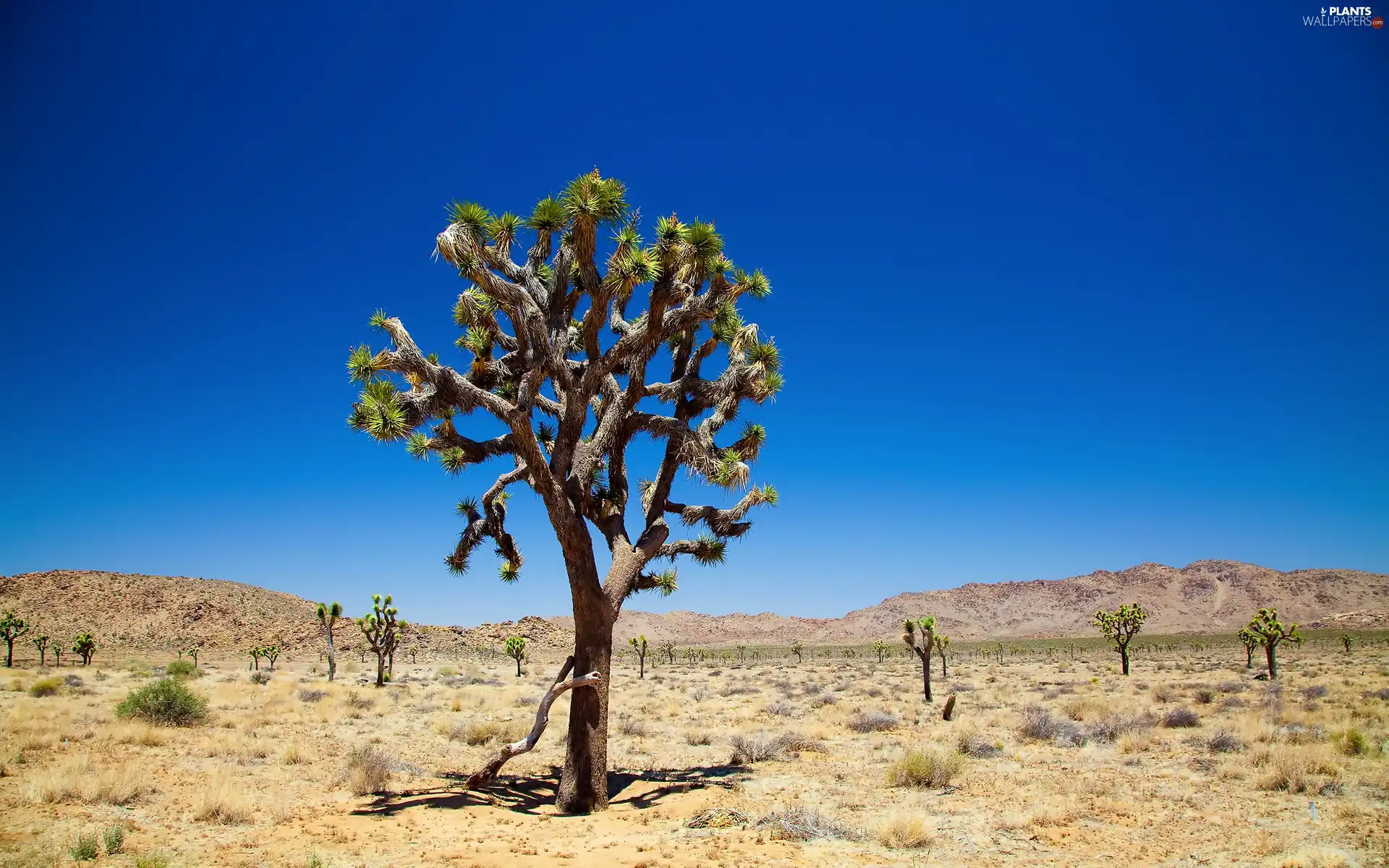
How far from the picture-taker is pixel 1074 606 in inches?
5266

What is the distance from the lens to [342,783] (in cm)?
1159

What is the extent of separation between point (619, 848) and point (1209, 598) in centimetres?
15222

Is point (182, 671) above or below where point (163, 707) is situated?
below

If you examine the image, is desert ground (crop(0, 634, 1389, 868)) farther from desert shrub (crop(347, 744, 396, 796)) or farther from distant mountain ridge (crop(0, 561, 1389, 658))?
distant mountain ridge (crop(0, 561, 1389, 658))

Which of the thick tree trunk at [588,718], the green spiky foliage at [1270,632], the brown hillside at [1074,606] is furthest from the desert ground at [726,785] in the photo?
the brown hillside at [1074,606]

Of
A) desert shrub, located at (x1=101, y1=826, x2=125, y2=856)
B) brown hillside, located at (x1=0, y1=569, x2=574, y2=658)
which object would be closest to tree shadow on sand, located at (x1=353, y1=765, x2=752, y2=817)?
desert shrub, located at (x1=101, y1=826, x2=125, y2=856)

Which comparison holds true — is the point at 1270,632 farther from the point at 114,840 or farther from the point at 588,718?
the point at 114,840

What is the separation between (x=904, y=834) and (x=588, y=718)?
4283 mm

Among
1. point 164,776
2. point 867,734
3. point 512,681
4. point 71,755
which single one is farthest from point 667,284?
point 512,681

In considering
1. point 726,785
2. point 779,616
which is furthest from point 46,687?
point 779,616

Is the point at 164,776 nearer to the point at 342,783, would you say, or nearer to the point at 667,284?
the point at 342,783

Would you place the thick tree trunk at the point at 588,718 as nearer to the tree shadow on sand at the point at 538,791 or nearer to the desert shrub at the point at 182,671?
the tree shadow on sand at the point at 538,791

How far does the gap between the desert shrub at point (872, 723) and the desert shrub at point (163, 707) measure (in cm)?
1592

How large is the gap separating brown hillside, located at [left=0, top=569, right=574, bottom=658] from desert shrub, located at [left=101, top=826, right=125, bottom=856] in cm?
6523
